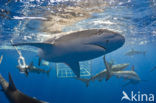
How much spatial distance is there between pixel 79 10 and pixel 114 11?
2890mm

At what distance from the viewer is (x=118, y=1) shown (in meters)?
9.12

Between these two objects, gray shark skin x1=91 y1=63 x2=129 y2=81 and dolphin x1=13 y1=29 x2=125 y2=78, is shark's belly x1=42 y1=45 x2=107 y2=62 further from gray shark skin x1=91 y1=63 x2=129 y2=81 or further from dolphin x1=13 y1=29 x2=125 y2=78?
gray shark skin x1=91 y1=63 x2=129 y2=81

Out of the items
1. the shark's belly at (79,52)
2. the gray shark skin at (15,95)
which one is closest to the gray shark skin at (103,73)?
the shark's belly at (79,52)

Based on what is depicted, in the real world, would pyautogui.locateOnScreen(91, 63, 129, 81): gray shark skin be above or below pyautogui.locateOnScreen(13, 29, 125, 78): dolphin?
below

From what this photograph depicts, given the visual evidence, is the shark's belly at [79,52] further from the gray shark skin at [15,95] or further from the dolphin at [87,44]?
the gray shark skin at [15,95]

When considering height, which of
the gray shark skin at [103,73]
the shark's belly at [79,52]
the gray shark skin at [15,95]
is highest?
the shark's belly at [79,52]

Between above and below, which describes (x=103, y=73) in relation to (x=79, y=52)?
below

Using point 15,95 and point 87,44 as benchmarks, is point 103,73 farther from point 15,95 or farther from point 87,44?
point 15,95

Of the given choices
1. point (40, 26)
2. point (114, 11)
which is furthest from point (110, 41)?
point (40, 26)

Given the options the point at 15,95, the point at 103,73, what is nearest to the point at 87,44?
the point at 15,95

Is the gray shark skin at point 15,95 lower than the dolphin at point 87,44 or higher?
lower

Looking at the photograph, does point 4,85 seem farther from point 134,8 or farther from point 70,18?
point 134,8

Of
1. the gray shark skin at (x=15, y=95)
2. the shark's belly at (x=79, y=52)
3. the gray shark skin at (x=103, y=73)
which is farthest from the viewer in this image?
the gray shark skin at (x=103, y=73)

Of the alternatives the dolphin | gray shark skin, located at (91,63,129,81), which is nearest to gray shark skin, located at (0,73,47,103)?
the dolphin
